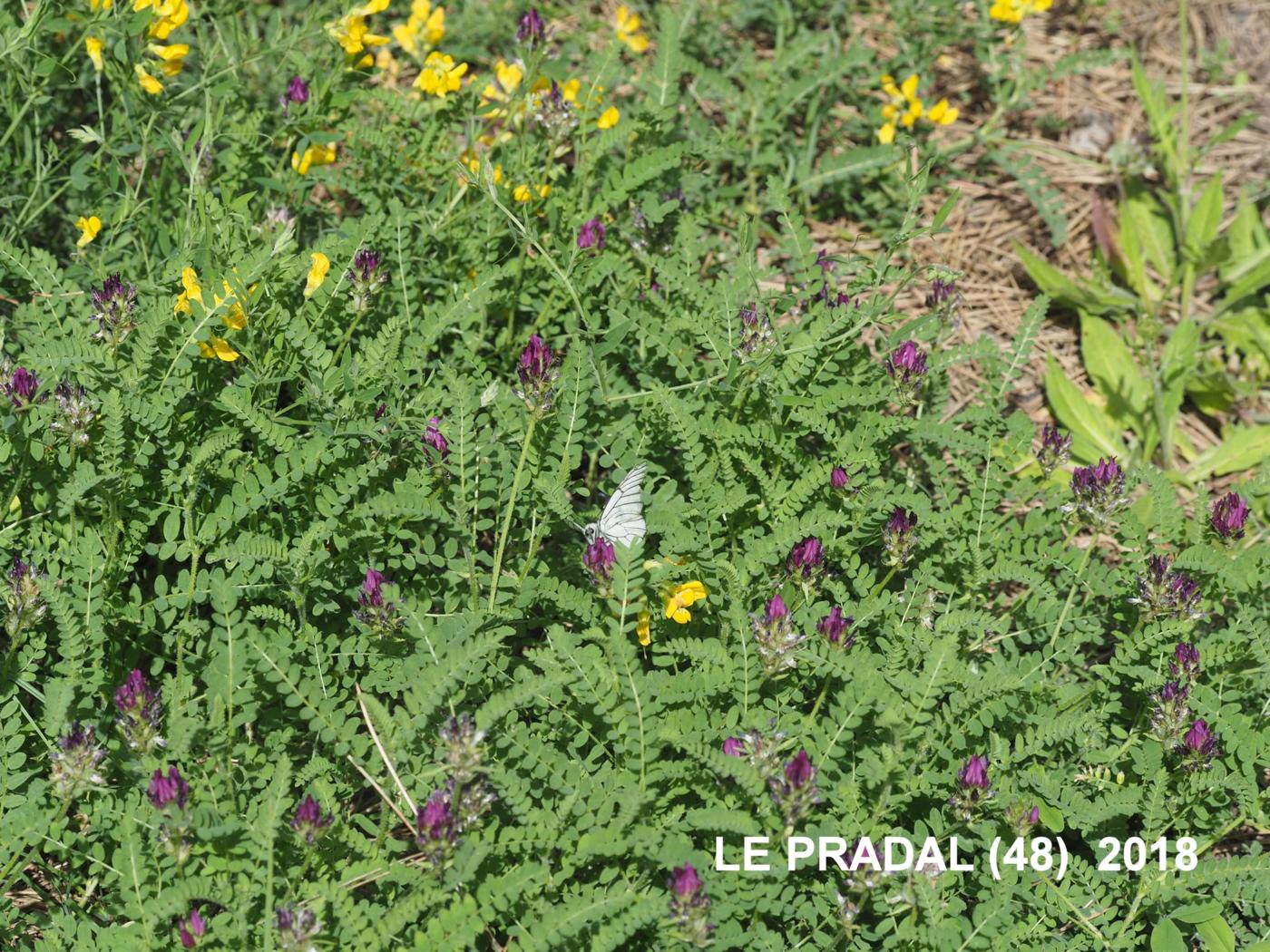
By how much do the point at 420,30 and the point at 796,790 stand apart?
A: 294 centimetres

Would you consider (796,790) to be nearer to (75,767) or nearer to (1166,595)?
(1166,595)

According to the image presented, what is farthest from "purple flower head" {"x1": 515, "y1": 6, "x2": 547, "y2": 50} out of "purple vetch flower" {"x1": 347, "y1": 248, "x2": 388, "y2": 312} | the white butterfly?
the white butterfly

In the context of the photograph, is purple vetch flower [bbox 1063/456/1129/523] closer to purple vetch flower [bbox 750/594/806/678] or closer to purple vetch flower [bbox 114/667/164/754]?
purple vetch flower [bbox 750/594/806/678]

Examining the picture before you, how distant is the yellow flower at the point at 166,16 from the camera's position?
3.70 metres

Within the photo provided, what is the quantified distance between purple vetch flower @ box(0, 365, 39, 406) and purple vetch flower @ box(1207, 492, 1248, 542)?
2964 mm

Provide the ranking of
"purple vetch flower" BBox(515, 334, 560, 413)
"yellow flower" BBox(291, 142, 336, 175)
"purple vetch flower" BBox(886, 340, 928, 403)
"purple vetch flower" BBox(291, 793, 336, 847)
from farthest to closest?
1. "yellow flower" BBox(291, 142, 336, 175)
2. "purple vetch flower" BBox(886, 340, 928, 403)
3. "purple vetch flower" BBox(515, 334, 560, 413)
4. "purple vetch flower" BBox(291, 793, 336, 847)

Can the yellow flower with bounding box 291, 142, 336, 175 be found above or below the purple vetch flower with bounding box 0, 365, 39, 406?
above

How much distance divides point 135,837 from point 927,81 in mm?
3826

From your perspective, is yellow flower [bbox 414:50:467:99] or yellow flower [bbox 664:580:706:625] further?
yellow flower [bbox 414:50:467:99]

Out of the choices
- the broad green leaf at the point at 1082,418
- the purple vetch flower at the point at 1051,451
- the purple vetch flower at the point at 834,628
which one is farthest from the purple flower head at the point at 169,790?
the broad green leaf at the point at 1082,418

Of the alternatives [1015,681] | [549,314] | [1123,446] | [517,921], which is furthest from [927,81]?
[517,921]

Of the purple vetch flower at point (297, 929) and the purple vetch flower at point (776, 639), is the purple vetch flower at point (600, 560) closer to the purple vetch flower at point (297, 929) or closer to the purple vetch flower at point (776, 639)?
the purple vetch flower at point (776, 639)

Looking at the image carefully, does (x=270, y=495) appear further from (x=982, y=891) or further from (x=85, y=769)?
(x=982, y=891)

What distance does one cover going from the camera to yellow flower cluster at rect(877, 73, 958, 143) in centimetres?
464
